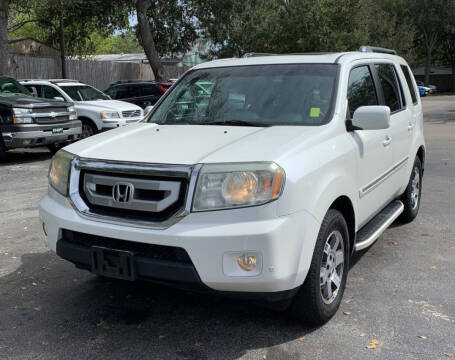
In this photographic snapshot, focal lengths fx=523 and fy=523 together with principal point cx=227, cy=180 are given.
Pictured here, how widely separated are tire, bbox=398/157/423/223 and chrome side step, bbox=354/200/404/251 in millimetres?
425

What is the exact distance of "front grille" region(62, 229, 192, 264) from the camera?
10.1 ft

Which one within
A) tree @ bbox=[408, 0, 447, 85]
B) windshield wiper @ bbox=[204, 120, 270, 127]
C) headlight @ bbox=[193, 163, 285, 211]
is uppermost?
tree @ bbox=[408, 0, 447, 85]

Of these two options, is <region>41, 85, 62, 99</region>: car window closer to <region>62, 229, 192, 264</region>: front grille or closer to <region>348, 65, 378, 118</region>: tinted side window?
<region>348, 65, 378, 118</region>: tinted side window

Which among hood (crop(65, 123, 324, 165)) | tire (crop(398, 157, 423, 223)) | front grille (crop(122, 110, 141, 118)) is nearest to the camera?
hood (crop(65, 123, 324, 165))

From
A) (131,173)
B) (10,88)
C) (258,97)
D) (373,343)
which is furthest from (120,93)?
(373,343)

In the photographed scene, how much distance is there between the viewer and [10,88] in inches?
476

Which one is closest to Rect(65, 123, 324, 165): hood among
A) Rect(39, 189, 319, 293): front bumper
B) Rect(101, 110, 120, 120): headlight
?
Rect(39, 189, 319, 293): front bumper

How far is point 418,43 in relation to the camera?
198 ft

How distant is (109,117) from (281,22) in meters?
19.6

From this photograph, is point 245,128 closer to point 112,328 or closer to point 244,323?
point 244,323

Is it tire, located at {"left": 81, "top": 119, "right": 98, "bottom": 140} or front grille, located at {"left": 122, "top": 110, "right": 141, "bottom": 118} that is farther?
front grille, located at {"left": 122, "top": 110, "right": 141, "bottom": 118}

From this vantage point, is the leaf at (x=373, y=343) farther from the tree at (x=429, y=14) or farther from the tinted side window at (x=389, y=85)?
the tree at (x=429, y=14)

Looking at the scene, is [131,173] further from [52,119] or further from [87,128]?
[87,128]

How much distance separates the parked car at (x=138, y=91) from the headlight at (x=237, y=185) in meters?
13.8
